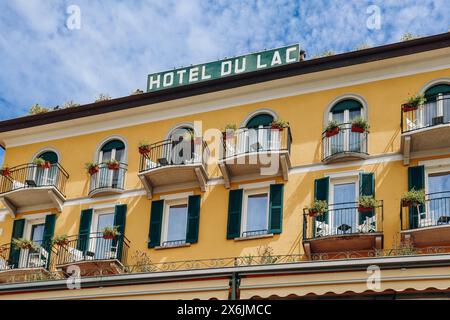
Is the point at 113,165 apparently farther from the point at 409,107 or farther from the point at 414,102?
the point at 414,102

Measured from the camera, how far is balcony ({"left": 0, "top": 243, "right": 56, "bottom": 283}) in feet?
93.0

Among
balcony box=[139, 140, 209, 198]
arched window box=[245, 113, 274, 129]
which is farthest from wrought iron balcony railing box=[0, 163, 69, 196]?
arched window box=[245, 113, 274, 129]

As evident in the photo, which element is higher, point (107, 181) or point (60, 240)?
point (107, 181)

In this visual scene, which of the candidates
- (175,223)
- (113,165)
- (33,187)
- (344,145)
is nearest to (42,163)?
(33,187)

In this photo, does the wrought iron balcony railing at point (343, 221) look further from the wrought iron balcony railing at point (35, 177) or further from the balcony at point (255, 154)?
the wrought iron balcony railing at point (35, 177)

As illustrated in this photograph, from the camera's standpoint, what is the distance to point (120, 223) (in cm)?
2853

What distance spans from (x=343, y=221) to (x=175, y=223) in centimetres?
499

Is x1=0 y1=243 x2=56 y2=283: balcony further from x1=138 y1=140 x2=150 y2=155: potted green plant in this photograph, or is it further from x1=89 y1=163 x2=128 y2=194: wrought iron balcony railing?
x1=138 y1=140 x2=150 y2=155: potted green plant

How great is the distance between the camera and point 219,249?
2678 cm

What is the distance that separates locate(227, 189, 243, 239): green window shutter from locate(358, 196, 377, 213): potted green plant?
344cm

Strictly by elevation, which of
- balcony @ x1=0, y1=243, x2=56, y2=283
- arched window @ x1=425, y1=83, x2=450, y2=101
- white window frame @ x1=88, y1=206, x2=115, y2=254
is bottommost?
balcony @ x1=0, y1=243, x2=56, y2=283

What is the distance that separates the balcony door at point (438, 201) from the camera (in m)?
24.7

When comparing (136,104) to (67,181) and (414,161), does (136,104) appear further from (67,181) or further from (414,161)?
(414,161)
